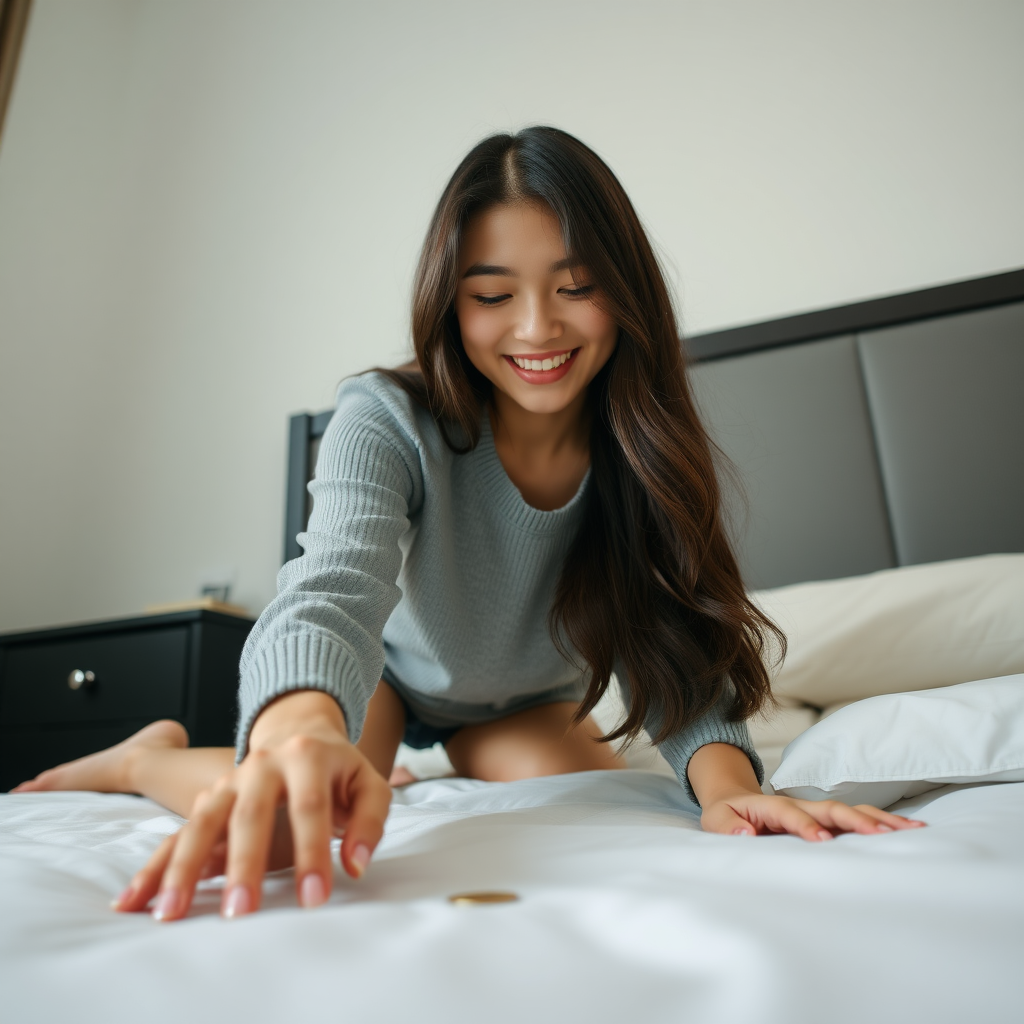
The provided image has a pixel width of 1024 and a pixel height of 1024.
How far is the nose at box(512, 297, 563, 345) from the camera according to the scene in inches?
40.3

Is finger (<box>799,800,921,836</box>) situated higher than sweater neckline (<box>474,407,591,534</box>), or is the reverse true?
sweater neckline (<box>474,407,591,534</box>)

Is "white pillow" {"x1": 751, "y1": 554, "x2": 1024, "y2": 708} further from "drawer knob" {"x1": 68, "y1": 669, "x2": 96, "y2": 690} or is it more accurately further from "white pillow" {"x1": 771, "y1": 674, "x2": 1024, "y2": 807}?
"drawer knob" {"x1": 68, "y1": 669, "x2": 96, "y2": 690}

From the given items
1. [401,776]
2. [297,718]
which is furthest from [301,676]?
[401,776]

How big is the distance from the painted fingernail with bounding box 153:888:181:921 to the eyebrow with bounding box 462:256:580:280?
785 millimetres

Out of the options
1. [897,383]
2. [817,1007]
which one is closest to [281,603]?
[817,1007]

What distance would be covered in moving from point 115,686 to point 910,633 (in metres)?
1.75

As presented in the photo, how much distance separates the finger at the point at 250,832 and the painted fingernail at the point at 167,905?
3 centimetres

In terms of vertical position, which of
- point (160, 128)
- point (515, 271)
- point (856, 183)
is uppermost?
point (160, 128)

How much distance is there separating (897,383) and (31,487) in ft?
8.38

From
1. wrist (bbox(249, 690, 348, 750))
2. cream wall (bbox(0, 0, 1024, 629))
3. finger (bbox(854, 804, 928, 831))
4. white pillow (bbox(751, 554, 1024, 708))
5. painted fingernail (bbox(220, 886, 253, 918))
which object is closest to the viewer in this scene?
painted fingernail (bbox(220, 886, 253, 918))

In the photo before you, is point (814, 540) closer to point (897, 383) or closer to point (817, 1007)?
point (897, 383)

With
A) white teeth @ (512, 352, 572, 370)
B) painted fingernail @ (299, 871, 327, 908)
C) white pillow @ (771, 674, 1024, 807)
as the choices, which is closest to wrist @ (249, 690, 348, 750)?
painted fingernail @ (299, 871, 327, 908)

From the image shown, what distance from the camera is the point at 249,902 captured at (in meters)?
0.44

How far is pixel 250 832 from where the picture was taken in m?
0.47
